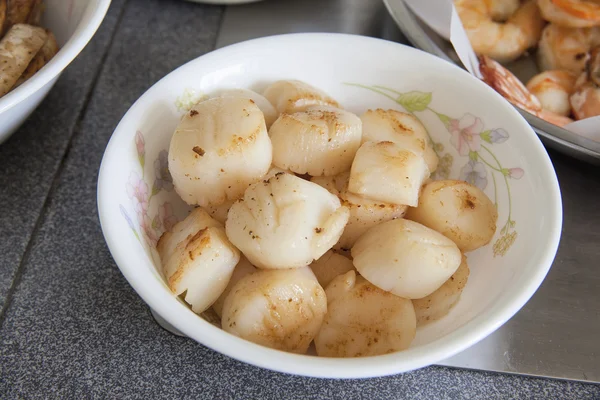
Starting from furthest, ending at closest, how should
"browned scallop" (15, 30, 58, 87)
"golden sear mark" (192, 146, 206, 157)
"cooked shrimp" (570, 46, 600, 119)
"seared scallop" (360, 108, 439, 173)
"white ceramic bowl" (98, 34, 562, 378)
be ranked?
"cooked shrimp" (570, 46, 600, 119), "browned scallop" (15, 30, 58, 87), "seared scallop" (360, 108, 439, 173), "golden sear mark" (192, 146, 206, 157), "white ceramic bowl" (98, 34, 562, 378)

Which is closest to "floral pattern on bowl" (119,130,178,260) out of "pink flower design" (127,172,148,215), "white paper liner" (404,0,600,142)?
"pink flower design" (127,172,148,215)

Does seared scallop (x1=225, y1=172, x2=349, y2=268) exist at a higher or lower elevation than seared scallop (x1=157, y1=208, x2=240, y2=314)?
higher

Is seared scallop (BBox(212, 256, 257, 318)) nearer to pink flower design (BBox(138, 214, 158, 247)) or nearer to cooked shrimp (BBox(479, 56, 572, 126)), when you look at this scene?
pink flower design (BBox(138, 214, 158, 247))

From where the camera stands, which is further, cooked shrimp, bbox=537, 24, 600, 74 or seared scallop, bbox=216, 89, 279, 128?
cooked shrimp, bbox=537, 24, 600, 74

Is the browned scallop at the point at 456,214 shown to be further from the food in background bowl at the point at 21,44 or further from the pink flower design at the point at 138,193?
the food in background bowl at the point at 21,44

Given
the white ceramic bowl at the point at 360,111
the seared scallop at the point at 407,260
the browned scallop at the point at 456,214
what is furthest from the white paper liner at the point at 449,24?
the seared scallop at the point at 407,260
